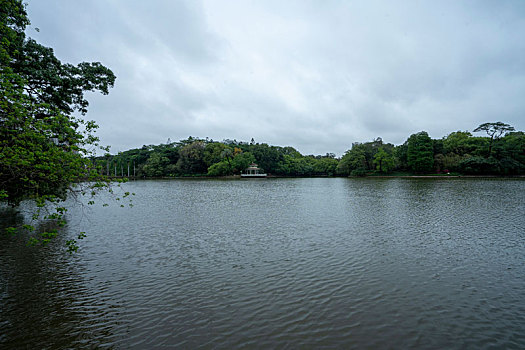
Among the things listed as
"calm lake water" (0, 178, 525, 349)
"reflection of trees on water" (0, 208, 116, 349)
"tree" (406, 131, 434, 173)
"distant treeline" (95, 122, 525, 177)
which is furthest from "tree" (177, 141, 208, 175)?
"reflection of trees on water" (0, 208, 116, 349)

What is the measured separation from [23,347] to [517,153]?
80.8 m

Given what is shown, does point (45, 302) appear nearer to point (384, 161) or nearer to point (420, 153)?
point (420, 153)

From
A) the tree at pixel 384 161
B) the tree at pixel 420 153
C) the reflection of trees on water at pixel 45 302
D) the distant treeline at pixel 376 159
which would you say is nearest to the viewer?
the reflection of trees on water at pixel 45 302

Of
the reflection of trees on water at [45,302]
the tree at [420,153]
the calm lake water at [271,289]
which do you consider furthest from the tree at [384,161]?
the reflection of trees on water at [45,302]

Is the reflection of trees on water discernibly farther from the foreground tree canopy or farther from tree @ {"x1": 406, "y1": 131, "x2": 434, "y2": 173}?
tree @ {"x1": 406, "y1": 131, "x2": 434, "y2": 173}

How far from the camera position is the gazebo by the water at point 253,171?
91062 mm

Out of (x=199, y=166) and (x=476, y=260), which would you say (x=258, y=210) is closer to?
(x=476, y=260)

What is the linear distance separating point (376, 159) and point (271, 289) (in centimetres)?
7656

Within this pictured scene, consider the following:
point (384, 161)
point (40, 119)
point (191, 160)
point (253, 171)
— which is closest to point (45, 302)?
point (40, 119)

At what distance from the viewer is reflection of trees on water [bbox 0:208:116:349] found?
489 centimetres

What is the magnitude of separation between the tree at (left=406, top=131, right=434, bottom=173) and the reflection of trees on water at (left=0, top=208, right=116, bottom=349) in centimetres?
7576

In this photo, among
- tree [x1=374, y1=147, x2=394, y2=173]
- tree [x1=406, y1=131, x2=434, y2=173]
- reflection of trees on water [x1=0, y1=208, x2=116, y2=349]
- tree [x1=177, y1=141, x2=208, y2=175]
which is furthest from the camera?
tree [x1=177, y1=141, x2=208, y2=175]

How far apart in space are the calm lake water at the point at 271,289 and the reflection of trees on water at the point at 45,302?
0.03 meters

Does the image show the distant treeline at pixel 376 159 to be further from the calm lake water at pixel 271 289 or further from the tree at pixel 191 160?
the calm lake water at pixel 271 289
